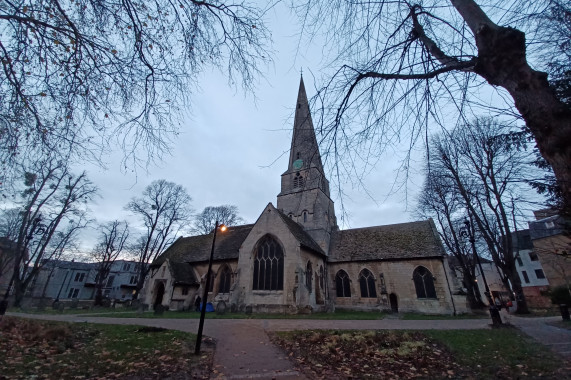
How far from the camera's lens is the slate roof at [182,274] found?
23.7 meters

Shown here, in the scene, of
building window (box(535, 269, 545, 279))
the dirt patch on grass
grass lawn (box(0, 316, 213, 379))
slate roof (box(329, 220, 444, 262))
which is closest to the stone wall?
slate roof (box(329, 220, 444, 262))

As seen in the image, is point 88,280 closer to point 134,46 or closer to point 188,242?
point 188,242

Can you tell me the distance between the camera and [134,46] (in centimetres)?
437

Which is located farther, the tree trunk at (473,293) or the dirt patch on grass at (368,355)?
the tree trunk at (473,293)

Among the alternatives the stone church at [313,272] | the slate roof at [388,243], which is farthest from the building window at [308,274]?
the slate roof at [388,243]

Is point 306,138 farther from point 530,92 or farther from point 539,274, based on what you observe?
point 539,274

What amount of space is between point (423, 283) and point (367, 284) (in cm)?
474

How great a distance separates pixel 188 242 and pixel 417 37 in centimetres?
3185

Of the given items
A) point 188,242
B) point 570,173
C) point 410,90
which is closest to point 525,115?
point 570,173

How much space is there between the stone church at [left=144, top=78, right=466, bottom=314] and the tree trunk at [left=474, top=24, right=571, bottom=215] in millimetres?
16564

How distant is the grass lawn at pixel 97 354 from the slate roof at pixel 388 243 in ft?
65.2

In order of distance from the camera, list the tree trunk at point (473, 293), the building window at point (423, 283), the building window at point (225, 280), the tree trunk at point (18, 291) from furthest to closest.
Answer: the tree trunk at point (18, 291), the tree trunk at point (473, 293), the building window at point (225, 280), the building window at point (423, 283)

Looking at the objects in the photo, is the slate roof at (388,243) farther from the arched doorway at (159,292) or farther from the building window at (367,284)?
the arched doorway at (159,292)

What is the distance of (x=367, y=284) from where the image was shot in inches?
952
